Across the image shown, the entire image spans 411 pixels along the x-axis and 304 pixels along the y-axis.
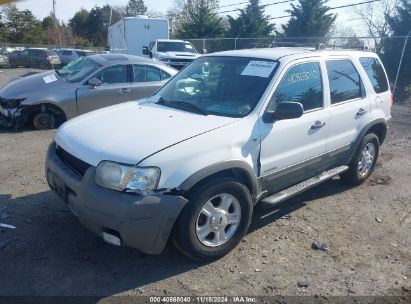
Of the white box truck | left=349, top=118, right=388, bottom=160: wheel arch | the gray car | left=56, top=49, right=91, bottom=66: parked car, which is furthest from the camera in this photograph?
left=56, top=49, right=91, bottom=66: parked car

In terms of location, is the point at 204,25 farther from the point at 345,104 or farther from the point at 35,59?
the point at 345,104

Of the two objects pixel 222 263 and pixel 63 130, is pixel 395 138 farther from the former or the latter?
pixel 63 130

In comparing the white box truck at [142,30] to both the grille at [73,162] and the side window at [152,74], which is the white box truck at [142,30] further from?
the grille at [73,162]

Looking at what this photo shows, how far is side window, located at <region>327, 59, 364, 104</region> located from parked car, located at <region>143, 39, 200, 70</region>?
44.8 feet

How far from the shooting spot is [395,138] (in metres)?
8.47

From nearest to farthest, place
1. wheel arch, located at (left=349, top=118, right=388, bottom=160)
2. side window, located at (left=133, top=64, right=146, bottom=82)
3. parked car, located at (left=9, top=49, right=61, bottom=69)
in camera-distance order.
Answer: wheel arch, located at (left=349, top=118, right=388, bottom=160)
side window, located at (left=133, top=64, right=146, bottom=82)
parked car, located at (left=9, top=49, right=61, bottom=69)

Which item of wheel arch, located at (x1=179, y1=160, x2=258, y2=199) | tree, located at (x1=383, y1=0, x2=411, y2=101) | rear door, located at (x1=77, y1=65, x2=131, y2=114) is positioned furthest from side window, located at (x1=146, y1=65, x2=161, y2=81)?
tree, located at (x1=383, y1=0, x2=411, y2=101)

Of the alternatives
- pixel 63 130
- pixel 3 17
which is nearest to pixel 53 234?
pixel 63 130

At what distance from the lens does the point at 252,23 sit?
29.7 meters

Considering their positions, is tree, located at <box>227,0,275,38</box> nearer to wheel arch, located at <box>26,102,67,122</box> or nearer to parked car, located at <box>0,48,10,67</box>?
parked car, located at <box>0,48,10,67</box>

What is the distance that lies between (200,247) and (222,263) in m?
0.32

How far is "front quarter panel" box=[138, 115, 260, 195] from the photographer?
9.81 ft

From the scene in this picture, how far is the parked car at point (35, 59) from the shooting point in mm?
28234

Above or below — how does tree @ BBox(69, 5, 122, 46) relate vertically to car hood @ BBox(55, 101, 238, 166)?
above
